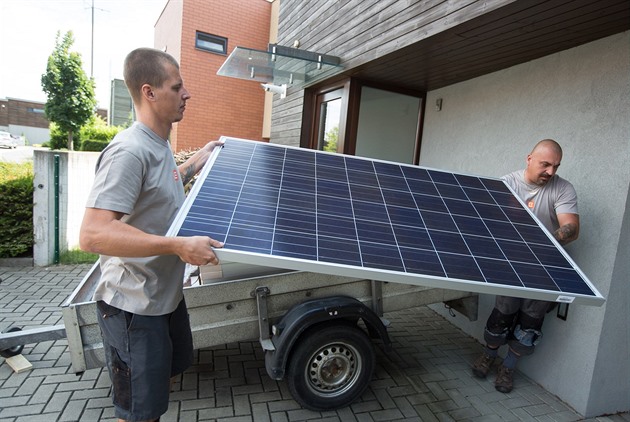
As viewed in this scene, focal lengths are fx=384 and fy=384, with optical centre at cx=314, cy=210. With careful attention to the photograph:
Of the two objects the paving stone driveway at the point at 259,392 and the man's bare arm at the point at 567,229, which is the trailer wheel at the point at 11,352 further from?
the man's bare arm at the point at 567,229

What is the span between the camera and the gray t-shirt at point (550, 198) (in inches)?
133

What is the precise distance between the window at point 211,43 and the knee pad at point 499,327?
14.2 metres

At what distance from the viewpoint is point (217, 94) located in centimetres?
1498

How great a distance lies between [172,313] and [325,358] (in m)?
1.49

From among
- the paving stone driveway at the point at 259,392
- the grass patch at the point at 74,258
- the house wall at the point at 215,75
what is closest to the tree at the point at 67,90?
the house wall at the point at 215,75


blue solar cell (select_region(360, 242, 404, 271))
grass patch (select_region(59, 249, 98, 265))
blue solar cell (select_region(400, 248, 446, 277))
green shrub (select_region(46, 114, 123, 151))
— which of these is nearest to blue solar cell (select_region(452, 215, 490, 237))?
blue solar cell (select_region(400, 248, 446, 277))

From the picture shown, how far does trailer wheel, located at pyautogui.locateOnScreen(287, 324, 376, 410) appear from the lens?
3.17 metres

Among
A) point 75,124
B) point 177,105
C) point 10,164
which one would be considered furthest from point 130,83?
point 75,124

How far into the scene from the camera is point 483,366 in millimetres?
4047

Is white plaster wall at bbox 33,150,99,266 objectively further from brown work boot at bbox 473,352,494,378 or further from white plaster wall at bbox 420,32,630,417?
white plaster wall at bbox 420,32,630,417

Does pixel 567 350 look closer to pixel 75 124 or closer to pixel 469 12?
pixel 469 12

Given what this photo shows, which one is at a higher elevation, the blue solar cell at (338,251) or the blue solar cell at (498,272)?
the blue solar cell at (338,251)

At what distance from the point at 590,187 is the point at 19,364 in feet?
18.4

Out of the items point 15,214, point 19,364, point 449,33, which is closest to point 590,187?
point 449,33
